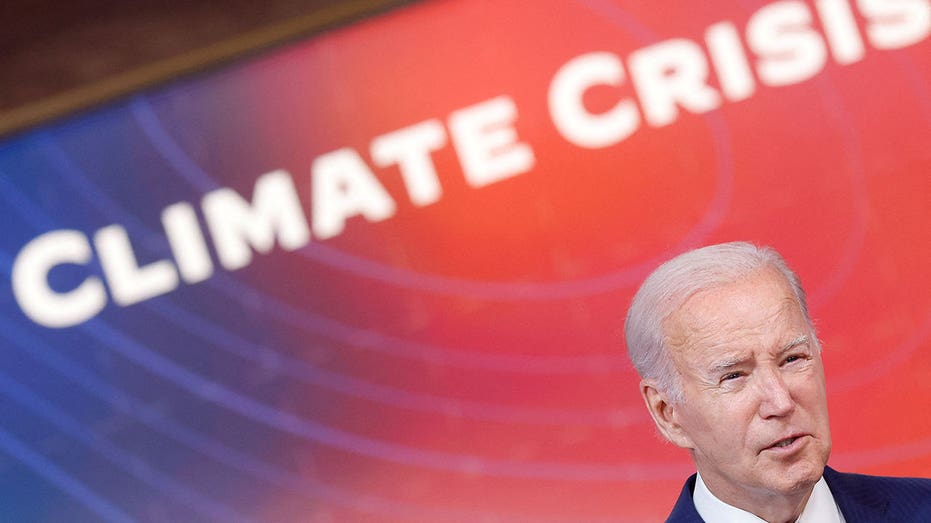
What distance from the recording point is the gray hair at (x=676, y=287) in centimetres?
182

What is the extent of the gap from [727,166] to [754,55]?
35cm

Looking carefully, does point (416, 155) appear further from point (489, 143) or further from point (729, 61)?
point (729, 61)

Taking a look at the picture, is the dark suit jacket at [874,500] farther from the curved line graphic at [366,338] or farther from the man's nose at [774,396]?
the curved line graphic at [366,338]

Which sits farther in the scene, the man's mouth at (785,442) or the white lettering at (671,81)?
the white lettering at (671,81)

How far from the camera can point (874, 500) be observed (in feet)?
6.10

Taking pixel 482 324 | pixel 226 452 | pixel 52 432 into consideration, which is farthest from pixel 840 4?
pixel 52 432

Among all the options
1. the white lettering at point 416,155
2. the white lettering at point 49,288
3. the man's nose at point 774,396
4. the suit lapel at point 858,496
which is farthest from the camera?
the white lettering at point 49,288

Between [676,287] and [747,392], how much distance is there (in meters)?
0.19

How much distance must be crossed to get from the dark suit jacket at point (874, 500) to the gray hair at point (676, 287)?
20 centimetres

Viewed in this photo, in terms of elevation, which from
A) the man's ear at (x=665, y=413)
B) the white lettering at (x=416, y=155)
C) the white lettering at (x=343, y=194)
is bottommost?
the man's ear at (x=665, y=413)

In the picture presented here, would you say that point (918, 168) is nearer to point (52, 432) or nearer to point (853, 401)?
point (853, 401)

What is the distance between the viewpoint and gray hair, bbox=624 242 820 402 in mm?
1816

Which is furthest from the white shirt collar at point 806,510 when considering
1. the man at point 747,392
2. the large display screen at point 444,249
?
the large display screen at point 444,249

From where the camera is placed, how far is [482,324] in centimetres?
377
